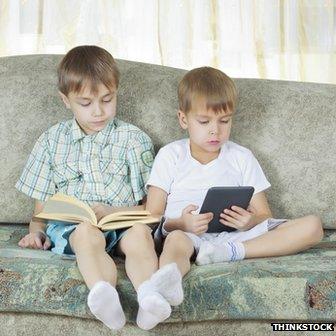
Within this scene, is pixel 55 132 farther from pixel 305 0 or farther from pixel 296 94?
pixel 305 0

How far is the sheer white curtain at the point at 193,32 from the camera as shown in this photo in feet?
12.1

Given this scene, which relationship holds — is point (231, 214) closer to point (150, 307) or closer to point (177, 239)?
point (177, 239)

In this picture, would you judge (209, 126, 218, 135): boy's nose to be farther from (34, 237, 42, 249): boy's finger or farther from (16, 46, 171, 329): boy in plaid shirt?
(34, 237, 42, 249): boy's finger

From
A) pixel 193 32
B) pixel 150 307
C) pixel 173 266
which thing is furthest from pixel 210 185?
pixel 193 32

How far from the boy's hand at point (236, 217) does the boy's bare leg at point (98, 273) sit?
15.1 inches

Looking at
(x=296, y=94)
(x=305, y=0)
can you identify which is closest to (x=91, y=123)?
(x=296, y=94)

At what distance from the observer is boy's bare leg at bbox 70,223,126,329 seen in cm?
194

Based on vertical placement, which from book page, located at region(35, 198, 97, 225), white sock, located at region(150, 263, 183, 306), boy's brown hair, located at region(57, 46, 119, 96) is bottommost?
white sock, located at region(150, 263, 183, 306)

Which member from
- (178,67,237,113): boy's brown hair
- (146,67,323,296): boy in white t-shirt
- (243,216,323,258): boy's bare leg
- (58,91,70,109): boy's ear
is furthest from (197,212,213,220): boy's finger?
(58,91,70,109): boy's ear

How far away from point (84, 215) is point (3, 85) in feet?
2.62

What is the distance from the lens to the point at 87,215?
7.48 ft

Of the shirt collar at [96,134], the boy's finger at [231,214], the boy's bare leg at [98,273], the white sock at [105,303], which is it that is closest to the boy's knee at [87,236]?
the boy's bare leg at [98,273]

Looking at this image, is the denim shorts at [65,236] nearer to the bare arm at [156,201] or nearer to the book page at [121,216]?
the book page at [121,216]

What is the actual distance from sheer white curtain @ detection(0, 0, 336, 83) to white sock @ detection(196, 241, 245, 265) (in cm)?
160
